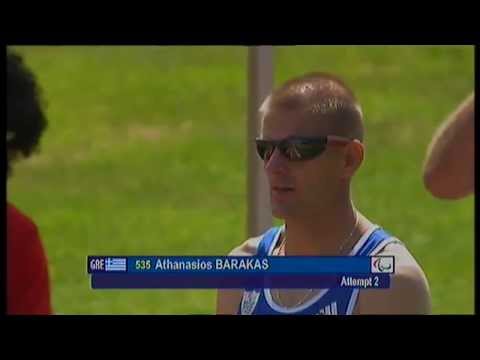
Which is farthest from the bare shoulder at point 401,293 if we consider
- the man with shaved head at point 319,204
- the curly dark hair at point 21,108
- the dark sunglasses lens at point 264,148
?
the curly dark hair at point 21,108

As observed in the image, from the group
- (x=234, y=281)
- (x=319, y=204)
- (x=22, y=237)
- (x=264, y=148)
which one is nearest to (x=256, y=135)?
(x=264, y=148)

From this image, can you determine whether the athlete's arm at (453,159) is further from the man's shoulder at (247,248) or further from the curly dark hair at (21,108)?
the curly dark hair at (21,108)

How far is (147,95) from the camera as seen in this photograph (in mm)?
3529

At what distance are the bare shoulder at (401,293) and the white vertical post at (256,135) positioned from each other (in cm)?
38

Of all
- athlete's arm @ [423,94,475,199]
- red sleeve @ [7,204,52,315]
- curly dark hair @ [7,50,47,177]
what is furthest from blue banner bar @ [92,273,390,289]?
curly dark hair @ [7,50,47,177]

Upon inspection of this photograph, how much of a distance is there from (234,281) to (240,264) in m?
0.04

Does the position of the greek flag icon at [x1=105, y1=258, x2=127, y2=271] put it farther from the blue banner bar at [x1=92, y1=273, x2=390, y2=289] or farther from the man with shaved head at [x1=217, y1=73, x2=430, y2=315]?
the man with shaved head at [x1=217, y1=73, x2=430, y2=315]

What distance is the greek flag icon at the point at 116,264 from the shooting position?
328 cm

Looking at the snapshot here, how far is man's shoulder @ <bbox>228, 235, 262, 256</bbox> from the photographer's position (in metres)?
3.25

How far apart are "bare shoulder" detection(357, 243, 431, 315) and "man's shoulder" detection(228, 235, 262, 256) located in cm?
28

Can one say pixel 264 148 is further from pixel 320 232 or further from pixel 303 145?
pixel 320 232
